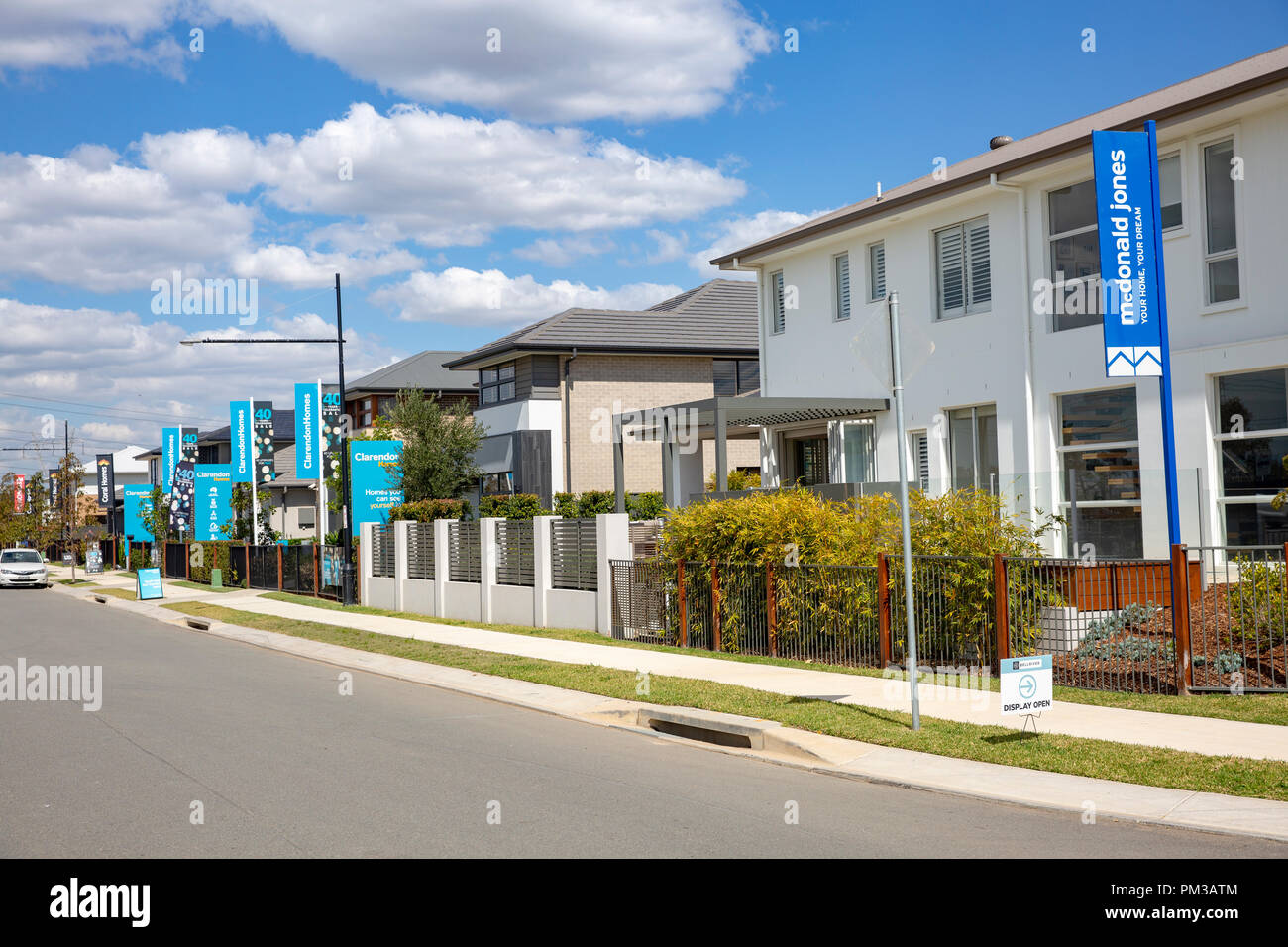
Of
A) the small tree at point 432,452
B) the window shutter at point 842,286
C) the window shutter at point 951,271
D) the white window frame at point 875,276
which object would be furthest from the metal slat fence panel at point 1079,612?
the small tree at point 432,452

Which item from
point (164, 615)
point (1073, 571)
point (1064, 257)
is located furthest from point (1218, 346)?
point (164, 615)

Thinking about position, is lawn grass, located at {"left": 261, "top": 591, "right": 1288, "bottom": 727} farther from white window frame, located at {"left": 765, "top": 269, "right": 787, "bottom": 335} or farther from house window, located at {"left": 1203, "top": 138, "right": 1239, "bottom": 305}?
white window frame, located at {"left": 765, "top": 269, "right": 787, "bottom": 335}

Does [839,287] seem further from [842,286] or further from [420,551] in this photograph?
[420,551]

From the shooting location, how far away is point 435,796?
326 inches

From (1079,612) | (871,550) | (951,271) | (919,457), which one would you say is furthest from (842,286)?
(1079,612)

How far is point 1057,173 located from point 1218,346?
13.3 ft

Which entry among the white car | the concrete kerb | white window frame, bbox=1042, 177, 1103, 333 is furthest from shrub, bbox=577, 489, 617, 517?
the white car

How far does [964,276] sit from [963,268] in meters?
0.15

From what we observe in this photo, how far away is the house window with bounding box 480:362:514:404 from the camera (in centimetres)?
3634

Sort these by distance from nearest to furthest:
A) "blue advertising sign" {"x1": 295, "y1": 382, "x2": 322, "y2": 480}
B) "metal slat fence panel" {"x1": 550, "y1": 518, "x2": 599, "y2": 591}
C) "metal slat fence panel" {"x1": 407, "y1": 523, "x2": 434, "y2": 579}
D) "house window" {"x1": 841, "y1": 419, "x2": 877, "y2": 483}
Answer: "metal slat fence panel" {"x1": 550, "y1": 518, "x2": 599, "y2": 591}
"house window" {"x1": 841, "y1": 419, "x2": 877, "y2": 483}
"metal slat fence panel" {"x1": 407, "y1": 523, "x2": 434, "y2": 579}
"blue advertising sign" {"x1": 295, "y1": 382, "x2": 322, "y2": 480}

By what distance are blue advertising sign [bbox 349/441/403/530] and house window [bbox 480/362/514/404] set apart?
649 centimetres

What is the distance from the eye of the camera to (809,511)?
15.8 m

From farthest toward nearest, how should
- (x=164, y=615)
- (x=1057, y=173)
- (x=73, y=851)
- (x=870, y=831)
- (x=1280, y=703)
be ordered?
(x=164, y=615) → (x=1057, y=173) → (x=1280, y=703) → (x=870, y=831) → (x=73, y=851)

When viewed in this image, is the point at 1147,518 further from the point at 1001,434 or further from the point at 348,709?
the point at 348,709
